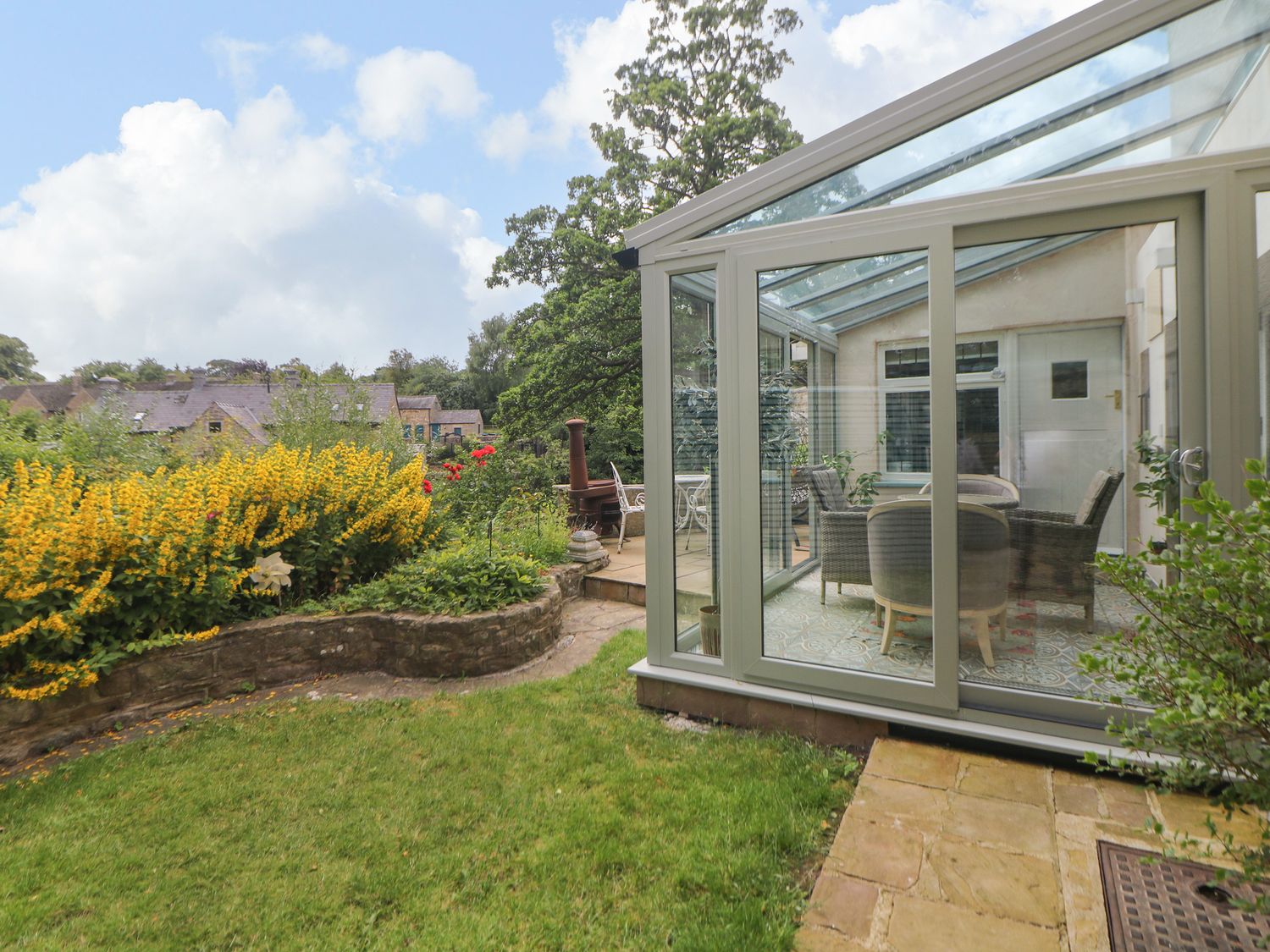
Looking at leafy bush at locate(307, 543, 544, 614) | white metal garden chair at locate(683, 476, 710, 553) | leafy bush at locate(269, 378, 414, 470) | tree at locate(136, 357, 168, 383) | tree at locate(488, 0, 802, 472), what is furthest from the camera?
tree at locate(136, 357, 168, 383)

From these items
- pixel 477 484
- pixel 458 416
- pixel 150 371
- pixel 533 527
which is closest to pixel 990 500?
pixel 533 527

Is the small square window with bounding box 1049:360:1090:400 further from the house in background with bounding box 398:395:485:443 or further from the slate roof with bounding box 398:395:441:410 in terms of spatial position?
the slate roof with bounding box 398:395:441:410

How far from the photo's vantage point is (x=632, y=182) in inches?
535

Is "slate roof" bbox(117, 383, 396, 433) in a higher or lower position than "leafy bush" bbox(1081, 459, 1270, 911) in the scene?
higher

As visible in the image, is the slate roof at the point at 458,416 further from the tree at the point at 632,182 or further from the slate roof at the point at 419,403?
the tree at the point at 632,182

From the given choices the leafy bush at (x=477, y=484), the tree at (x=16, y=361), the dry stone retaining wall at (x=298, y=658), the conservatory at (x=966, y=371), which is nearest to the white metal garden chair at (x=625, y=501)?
the leafy bush at (x=477, y=484)

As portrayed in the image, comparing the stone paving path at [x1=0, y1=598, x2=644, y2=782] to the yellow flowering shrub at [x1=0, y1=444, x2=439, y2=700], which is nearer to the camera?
the yellow flowering shrub at [x1=0, y1=444, x2=439, y2=700]

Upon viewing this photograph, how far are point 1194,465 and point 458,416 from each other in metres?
36.8

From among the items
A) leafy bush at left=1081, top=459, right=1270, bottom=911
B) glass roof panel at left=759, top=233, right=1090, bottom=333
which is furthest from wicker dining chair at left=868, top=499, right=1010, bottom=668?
leafy bush at left=1081, top=459, right=1270, bottom=911

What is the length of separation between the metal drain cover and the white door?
112 cm

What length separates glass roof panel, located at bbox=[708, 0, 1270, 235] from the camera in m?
2.24

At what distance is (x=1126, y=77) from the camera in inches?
92.6

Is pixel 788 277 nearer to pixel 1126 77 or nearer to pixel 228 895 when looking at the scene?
pixel 1126 77

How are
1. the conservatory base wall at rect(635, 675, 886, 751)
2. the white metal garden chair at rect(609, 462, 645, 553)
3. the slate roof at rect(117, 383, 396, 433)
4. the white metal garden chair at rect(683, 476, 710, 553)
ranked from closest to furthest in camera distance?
the conservatory base wall at rect(635, 675, 886, 751) → the white metal garden chair at rect(683, 476, 710, 553) → the white metal garden chair at rect(609, 462, 645, 553) → the slate roof at rect(117, 383, 396, 433)
